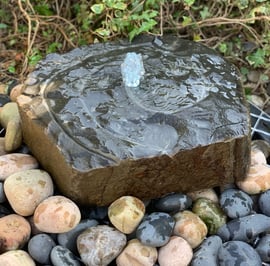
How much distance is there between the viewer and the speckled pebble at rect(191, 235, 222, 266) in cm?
174

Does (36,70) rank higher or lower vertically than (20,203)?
higher

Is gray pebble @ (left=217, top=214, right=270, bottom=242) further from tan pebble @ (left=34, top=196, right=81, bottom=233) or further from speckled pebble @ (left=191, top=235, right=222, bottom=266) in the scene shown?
tan pebble @ (left=34, top=196, right=81, bottom=233)

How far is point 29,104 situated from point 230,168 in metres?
0.68

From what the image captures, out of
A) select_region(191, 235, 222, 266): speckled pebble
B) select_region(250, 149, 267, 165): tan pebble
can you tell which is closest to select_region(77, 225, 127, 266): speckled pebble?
select_region(191, 235, 222, 266): speckled pebble

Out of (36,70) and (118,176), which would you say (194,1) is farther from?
(118,176)

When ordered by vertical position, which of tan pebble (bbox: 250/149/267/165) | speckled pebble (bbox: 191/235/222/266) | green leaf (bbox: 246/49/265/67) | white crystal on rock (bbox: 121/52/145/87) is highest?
white crystal on rock (bbox: 121/52/145/87)

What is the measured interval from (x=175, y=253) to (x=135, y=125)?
0.41 metres

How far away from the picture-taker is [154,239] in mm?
1738

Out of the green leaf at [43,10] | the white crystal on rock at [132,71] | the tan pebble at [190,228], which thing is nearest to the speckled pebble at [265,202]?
the tan pebble at [190,228]

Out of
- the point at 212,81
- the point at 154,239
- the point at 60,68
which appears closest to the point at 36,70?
the point at 60,68

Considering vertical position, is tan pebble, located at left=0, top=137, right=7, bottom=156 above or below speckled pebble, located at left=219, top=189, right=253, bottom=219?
above

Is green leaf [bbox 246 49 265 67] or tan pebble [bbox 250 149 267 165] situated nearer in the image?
tan pebble [bbox 250 149 267 165]

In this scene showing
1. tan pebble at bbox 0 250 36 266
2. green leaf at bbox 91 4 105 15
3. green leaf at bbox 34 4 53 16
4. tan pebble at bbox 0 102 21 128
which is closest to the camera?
tan pebble at bbox 0 250 36 266

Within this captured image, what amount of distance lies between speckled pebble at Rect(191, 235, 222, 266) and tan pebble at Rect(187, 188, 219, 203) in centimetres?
16
